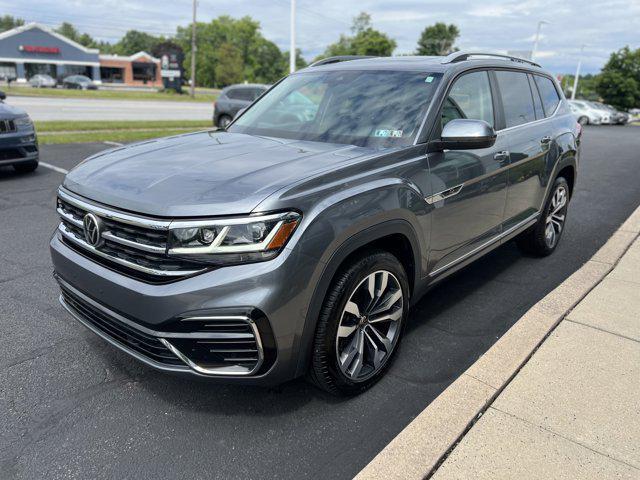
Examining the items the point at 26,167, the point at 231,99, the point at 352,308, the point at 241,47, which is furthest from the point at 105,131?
the point at 241,47

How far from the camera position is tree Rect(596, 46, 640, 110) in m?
43.0

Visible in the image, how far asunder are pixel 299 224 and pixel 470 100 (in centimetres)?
206

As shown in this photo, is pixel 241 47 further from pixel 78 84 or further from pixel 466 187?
pixel 466 187

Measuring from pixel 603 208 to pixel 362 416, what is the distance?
22.5 ft

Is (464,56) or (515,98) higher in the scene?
(464,56)

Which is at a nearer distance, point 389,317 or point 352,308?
point 352,308

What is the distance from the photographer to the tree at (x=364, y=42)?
7350 centimetres

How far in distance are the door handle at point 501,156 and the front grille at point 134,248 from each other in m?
2.43

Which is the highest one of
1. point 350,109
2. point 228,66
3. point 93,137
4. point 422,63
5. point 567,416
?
point 228,66

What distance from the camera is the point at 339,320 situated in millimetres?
2527

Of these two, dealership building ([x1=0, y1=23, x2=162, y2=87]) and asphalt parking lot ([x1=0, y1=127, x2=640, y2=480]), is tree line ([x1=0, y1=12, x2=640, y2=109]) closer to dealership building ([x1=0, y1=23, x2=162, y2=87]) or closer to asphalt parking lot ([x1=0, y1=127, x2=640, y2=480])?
dealership building ([x1=0, y1=23, x2=162, y2=87])

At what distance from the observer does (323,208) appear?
2344 millimetres

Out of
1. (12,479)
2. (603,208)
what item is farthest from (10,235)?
(603,208)

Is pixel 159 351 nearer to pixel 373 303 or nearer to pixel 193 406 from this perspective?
pixel 193 406
